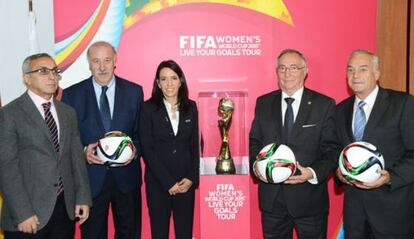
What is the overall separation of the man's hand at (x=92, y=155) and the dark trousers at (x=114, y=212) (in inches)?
7.4

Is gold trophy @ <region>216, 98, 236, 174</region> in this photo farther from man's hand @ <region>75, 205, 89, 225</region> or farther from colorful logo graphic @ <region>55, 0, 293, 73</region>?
man's hand @ <region>75, 205, 89, 225</region>

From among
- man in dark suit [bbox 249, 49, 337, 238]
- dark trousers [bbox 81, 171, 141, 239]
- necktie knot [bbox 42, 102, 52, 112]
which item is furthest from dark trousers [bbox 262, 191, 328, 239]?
necktie knot [bbox 42, 102, 52, 112]

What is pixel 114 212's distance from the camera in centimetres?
379

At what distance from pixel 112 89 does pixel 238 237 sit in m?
1.51

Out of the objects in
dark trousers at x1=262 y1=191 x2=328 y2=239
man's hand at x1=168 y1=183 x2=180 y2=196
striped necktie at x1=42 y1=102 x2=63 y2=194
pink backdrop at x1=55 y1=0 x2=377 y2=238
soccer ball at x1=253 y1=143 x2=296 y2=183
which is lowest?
dark trousers at x1=262 y1=191 x2=328 y2=239

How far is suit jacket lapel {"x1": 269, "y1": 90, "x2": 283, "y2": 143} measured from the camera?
3.40 meters

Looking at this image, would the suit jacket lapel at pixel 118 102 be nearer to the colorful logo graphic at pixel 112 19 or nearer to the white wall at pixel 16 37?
the colorful logo graphic at pixel 112 19

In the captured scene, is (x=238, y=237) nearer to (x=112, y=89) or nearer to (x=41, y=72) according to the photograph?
(x=112, y=89)

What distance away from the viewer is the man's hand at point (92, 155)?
11.6 ft

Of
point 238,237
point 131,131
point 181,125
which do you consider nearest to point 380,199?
point 238,237

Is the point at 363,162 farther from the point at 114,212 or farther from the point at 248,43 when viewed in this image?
the point at 114,212

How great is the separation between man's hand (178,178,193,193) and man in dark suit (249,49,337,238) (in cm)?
50

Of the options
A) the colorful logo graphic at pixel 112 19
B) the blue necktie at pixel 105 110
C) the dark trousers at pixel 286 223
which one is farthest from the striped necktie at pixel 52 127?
the dark trousers at pixel 286 223

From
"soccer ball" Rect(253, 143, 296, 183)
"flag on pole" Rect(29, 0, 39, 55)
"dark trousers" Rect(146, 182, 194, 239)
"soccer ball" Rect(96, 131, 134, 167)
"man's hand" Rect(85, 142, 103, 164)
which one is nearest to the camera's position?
"soccer ball" Rect(253, 143, 296, 183)
